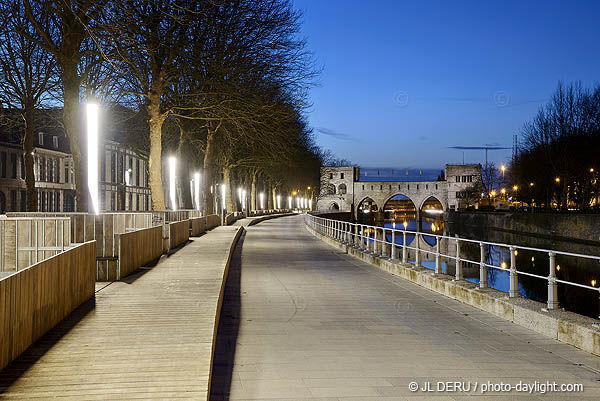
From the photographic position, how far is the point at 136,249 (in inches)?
527

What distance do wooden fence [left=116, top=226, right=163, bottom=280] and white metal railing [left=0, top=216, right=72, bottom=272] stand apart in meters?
1.08

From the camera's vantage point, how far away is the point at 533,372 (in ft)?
21.3

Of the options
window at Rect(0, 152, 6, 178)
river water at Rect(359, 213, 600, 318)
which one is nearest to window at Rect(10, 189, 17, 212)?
window at Rect(0, 152, 6, 178)

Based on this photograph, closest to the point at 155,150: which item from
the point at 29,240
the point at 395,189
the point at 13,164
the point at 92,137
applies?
the point at 92,137

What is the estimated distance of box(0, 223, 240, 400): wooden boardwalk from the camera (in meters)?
4.98

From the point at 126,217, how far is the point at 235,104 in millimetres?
11849

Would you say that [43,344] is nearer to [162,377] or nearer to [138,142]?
[162,377]

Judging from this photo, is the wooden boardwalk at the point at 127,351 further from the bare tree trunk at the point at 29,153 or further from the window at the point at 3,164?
the window at the point at 3,164

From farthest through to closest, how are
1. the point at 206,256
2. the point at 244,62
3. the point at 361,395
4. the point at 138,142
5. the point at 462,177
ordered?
1. the point at 462,177
2. the point at 138,142
3. the point at 244,62
4. the point at 206,256
5. the point at 361,395

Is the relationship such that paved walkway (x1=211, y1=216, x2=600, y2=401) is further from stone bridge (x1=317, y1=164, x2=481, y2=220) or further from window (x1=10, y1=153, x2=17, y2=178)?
stone bridge (x1=317, y1=164, x2=481, y2=220)

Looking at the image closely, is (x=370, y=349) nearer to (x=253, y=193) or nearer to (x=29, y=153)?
(x=29, y=153)

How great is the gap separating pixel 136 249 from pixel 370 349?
7.21m

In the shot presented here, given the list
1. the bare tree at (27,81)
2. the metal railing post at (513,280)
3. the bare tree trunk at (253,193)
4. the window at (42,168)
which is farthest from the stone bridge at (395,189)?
the metal railing post at (513,280)

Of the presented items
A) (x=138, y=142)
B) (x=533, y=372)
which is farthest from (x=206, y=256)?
(x=138, y=142)
